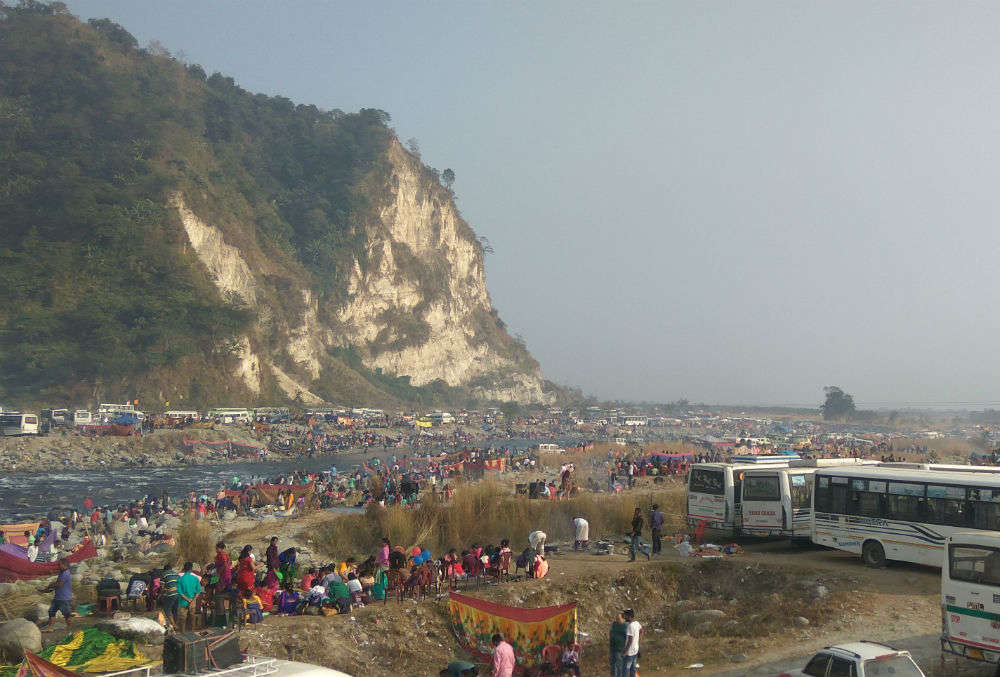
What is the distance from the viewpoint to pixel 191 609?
12.3 m

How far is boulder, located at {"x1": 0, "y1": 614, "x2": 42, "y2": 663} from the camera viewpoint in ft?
34.9

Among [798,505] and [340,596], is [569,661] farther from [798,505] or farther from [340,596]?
[798,505]

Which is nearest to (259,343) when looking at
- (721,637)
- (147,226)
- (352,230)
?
(147,226)

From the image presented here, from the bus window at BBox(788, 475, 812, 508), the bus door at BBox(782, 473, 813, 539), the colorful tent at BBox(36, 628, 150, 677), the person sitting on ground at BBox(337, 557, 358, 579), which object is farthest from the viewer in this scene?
A: the bus window at BBox(788, 475, 812, 508)

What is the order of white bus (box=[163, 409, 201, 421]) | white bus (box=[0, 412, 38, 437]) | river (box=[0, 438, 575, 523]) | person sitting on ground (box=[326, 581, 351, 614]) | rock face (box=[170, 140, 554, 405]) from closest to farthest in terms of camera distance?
person sitting on ground (box=[326, 581, 351, 614]) → river (box=[0, 438, 575, 523]) → white bus (box=[0, 412, 38, 437]) → white bus (box=[163, 409, 201, 421]) → rock face (box=[170, 140, 554, 405])

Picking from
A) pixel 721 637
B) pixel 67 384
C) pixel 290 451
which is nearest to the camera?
pixel 721 637

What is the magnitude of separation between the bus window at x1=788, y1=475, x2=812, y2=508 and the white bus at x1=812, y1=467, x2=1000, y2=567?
1244 mm

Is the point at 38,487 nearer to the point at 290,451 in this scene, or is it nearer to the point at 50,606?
the point at 290,451

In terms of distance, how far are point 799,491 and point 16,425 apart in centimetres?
5442

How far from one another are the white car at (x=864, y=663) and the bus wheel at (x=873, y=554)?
839cm

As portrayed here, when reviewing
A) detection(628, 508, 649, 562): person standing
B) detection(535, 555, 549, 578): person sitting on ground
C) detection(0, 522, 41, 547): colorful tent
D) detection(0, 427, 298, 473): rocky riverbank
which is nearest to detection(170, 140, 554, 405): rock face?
detection(0, 427, 298, 473): rocky riverbank

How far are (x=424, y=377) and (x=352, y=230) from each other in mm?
25599

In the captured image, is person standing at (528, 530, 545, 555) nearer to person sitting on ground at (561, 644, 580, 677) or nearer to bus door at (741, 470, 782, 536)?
bus door at (741, 470, 782, 536)

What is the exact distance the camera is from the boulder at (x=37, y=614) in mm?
12844
